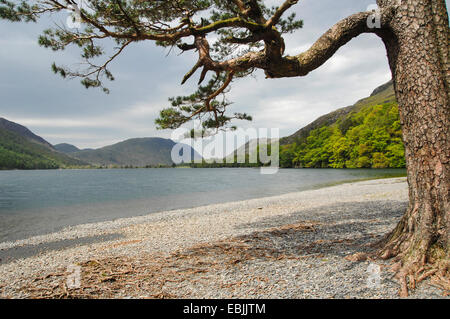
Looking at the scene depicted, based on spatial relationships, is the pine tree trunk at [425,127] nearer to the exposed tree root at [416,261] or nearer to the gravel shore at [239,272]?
the exposed tree root at [416,261]

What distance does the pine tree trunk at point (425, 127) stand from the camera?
3.66 meters

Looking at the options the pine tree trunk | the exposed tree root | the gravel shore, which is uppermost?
the pine tree trunk

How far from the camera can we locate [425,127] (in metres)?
3.74

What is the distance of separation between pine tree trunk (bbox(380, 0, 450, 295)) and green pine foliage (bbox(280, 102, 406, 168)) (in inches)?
2433

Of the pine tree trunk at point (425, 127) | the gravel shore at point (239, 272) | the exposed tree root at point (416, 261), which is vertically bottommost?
the gravel shore at point (239, 272)

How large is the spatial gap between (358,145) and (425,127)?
76.8 m

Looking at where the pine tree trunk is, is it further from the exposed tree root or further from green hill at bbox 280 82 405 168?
green hill at bbox 280 82 405 168

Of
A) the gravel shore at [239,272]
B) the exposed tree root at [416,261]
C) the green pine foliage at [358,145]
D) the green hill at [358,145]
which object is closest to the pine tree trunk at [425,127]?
the exposed tree root at [416,261]

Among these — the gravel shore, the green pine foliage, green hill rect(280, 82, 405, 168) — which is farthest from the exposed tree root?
green hill rect(280, 82, 405, 168)

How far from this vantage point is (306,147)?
99.6 meters

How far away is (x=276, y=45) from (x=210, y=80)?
11.9ft

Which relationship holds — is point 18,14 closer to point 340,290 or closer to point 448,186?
point 340,290

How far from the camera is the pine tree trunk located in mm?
3658

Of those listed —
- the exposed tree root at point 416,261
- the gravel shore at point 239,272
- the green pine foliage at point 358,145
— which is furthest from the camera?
the green pine foliage at point 358,145
